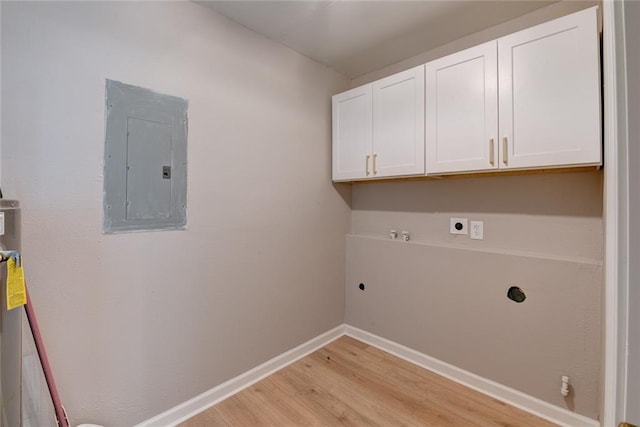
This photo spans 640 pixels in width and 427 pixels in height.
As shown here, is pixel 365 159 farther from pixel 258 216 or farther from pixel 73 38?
pixel 73 38

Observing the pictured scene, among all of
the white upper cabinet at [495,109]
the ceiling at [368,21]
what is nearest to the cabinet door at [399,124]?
the white upper cabinet at [495,109]

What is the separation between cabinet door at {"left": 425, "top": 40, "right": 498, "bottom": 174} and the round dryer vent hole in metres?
0.84

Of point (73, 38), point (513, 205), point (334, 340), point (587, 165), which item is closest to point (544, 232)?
point (513, 205)

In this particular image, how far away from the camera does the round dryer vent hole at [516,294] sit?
1836 mm

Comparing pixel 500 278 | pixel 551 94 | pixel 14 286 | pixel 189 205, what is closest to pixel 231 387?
pixel 189 205

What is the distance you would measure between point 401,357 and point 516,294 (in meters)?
1.07

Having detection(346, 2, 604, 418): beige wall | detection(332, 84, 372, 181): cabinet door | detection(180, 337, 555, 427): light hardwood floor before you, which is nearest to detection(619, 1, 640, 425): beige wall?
detection(346, 2, 604, 418): beige wall

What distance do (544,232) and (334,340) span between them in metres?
1.95

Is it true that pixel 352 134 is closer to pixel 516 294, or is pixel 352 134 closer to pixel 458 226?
pixel 458 226

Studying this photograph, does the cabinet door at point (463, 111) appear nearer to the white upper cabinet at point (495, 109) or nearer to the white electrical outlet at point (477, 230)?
the white upper cabinet at point (495, 109)

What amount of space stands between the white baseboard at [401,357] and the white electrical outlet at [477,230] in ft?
3.30

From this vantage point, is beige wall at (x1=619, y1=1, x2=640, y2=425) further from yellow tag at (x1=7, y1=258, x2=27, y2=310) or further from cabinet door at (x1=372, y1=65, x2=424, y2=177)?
cabinet door at (x1=372, y1=65, x2=424, y2=177)

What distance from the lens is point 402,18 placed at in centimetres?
193

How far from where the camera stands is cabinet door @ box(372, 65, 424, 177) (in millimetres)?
2062
